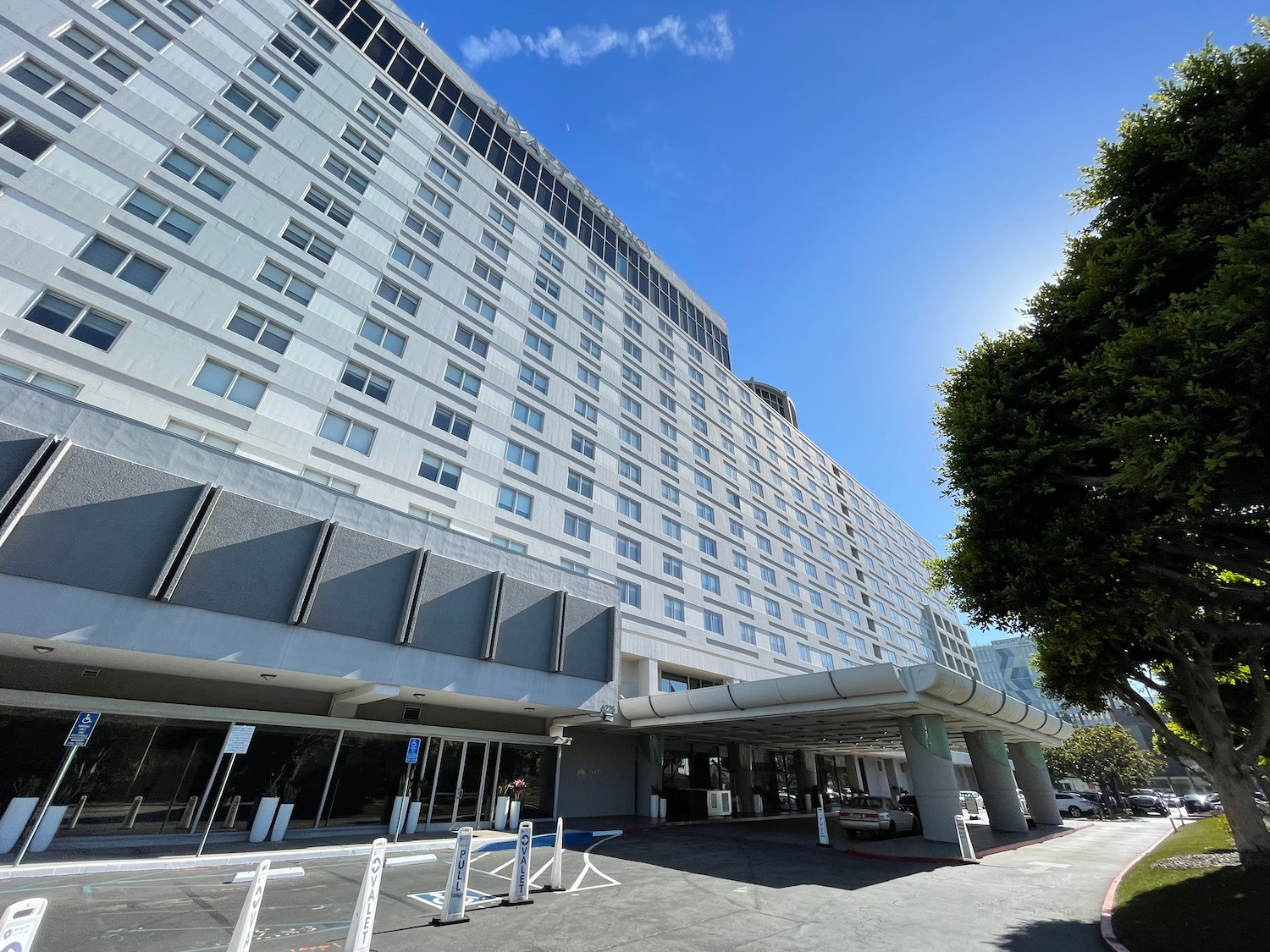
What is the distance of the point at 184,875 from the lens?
11500mm

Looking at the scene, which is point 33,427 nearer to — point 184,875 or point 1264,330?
point 184,875

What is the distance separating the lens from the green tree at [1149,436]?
788cm

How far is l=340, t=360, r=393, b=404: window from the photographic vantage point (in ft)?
74.4

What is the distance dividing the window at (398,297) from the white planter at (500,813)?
71.8ft

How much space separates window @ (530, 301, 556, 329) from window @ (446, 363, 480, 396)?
25.2 ft

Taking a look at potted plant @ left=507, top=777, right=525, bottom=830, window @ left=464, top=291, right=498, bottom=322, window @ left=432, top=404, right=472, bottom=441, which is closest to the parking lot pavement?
potted plant @ left=507, top=777, right=525, bottom=830

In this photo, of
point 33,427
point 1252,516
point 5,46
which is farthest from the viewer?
point 5,46

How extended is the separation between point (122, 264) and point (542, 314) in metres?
19.7

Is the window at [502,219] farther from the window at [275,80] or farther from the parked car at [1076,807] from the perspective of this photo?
the parked car at [1076,807]

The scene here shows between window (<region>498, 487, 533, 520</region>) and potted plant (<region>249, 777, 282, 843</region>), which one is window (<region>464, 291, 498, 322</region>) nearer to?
window (<region>498, 487, 533, 520</region>)

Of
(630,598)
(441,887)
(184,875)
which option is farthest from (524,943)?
(630,598)

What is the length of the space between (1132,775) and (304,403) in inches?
2643

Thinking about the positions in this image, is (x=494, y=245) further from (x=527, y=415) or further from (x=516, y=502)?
(x=516, y=502)

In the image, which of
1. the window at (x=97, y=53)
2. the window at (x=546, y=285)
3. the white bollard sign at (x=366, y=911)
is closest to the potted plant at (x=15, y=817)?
the white bollard sign at (x=366, y=911)
